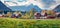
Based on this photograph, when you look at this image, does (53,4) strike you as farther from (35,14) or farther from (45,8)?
(35,14)

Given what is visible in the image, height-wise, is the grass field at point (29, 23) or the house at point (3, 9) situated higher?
the house at point (3, 9)

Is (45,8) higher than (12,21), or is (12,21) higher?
(45,8)

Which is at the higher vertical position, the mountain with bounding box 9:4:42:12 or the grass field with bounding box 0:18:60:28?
the mountain with bounding box 9:4:42:12

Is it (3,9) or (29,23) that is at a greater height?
(3,9)

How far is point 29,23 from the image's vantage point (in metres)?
1.49

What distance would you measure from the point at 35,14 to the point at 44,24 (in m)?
0.15

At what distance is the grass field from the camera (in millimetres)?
1480

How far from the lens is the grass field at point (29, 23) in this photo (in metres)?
1.48

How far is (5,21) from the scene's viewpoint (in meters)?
1.51

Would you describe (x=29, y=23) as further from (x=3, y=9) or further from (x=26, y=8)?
(x=3, y=9)

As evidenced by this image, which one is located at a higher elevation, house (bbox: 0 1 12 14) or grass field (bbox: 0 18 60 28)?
house (bbox: 0 1 12 14)

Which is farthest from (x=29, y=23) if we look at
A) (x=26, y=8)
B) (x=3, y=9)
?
(x=3, y=9)

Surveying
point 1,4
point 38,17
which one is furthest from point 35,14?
point 1,4

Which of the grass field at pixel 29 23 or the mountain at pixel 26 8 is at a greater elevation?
the mountain at pixel 26 8
